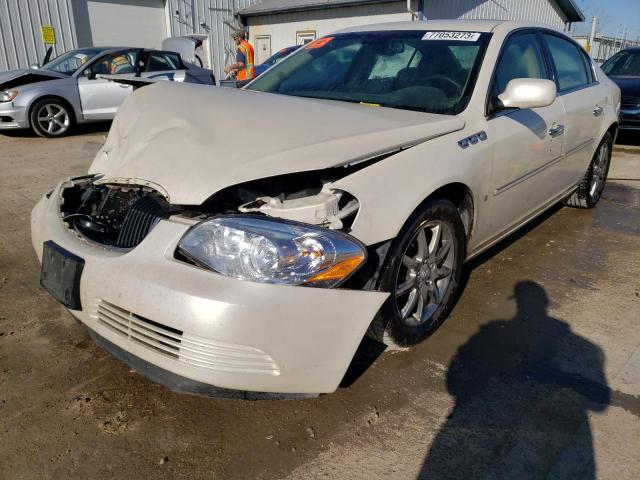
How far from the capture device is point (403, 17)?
14.7 meters

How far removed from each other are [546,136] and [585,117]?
908mm

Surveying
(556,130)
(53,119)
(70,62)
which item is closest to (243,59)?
(70,62)

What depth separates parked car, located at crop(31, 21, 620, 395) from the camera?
179cm

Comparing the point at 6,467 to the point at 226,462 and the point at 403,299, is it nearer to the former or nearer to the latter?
the point at 226,462

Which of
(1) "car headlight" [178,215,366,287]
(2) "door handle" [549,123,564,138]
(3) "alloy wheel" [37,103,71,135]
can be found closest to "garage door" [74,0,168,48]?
(3) "alloy wheel" [37,103,71,135]

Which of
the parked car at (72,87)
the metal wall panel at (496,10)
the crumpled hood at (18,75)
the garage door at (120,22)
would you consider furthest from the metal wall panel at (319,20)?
the crumpled hood at (18,75)

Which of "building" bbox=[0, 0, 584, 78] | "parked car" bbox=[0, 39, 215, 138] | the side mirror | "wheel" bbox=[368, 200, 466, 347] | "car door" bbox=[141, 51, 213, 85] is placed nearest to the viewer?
"wheel" bbox=[368, 200, 466, 347]

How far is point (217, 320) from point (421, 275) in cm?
118

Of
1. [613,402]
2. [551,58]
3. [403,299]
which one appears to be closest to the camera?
[613,402]

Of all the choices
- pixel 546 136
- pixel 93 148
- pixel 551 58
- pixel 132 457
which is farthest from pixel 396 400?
pixel 93 148

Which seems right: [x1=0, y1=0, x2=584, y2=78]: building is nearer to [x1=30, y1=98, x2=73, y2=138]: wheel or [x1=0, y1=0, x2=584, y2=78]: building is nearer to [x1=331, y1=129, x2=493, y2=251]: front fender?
[x1=30, y1=98, x2=73, y2=138]: wheel

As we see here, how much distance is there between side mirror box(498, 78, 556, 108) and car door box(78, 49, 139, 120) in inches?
301

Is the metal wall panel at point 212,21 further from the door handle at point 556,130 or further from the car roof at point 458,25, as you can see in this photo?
the door handle at point 556,130

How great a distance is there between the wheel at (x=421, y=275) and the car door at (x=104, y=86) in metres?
7.77
